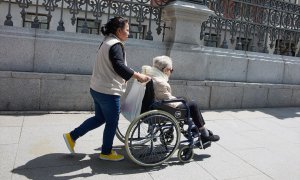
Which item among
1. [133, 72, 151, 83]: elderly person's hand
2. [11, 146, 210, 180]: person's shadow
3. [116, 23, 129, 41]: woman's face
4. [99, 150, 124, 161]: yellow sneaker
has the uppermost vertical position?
[116, 23, 129, 41]: woman's face

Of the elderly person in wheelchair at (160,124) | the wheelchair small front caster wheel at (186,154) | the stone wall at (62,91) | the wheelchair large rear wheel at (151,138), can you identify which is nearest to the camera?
the wheelchair large rear wheel at (151,138)

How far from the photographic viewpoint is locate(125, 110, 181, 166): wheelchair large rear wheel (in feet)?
12.3

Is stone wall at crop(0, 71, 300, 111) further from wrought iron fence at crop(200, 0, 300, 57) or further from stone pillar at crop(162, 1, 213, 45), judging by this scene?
wrought iron fence at crop(200, 0, 300, 57)

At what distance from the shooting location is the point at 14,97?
18.2 ft

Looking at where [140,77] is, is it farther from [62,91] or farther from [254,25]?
[254,25]

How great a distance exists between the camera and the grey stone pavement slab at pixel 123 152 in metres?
3.65

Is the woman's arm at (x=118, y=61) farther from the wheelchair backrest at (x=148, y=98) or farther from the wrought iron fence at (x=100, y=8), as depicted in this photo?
the wrought iron fence at (x=100, y=8)

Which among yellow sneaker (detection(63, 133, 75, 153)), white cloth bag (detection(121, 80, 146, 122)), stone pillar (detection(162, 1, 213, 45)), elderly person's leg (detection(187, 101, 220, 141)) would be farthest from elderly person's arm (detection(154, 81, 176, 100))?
stone pillar (detection(162, 1, 213, 45))

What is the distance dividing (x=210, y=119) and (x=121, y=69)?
3.27 meters

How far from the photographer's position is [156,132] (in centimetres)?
392

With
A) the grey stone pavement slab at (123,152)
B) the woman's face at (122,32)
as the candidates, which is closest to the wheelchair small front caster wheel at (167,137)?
the grey stone pavement slab at (123,152)

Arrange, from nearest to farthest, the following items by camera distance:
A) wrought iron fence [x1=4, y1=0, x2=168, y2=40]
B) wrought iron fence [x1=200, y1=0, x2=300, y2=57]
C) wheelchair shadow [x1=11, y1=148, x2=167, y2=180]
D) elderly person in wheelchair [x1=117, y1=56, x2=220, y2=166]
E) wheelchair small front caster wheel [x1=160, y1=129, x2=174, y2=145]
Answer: wheelchair shadow [x1=11, y1=148, x2=167, y2=180] → elderly person in wheelchair [x1=117, y1=56, x2=220, y2=166] → wheelchair small front caster wheel [x1=160, y1=129, x2=174, y2=145] → wrought iron fence [x1=4, y1=0, x2=168, y2=40] → wrought iron fence [x1=200, y1=0, x2=300, y2=57]

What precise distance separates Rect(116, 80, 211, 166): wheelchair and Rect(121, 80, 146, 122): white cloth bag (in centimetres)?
8

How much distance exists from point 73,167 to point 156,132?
3.36 ft
